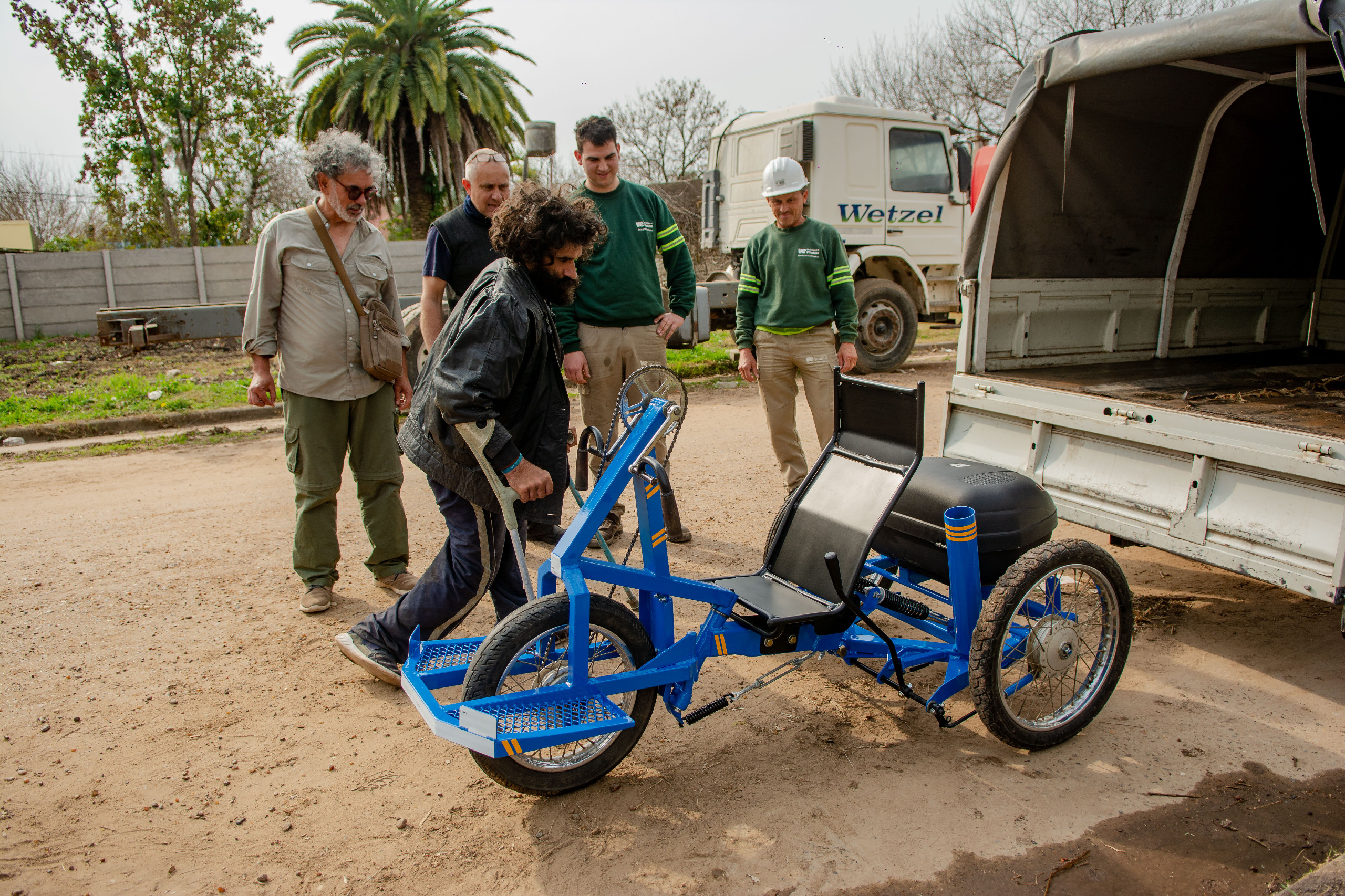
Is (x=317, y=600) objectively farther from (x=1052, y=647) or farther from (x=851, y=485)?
(x=1052, y=647)

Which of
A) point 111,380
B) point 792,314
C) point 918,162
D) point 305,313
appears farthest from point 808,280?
point 111,380

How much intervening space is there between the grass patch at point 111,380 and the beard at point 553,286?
6.30m

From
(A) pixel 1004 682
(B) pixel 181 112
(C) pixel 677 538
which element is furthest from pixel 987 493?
(B) pixel 181 112

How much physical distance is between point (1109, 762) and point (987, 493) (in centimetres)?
95

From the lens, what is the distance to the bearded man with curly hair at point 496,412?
8.97 feet

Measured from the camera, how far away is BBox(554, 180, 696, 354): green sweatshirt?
460cm

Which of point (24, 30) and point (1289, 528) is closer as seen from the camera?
point (1289, 528)

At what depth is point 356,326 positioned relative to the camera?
395 centimetres

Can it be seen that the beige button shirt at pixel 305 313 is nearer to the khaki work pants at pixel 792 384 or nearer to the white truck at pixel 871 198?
the khaki work pants at pixel 792 384

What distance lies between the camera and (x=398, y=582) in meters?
4.30

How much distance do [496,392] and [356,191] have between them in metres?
1.63

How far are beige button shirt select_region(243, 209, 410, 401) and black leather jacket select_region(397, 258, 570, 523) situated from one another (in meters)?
0.98

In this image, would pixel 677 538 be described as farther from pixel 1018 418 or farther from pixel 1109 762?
pixel 1109 762

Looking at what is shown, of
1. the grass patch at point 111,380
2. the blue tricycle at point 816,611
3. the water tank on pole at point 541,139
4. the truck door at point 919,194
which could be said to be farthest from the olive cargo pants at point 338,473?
the truck door at point 919,194
